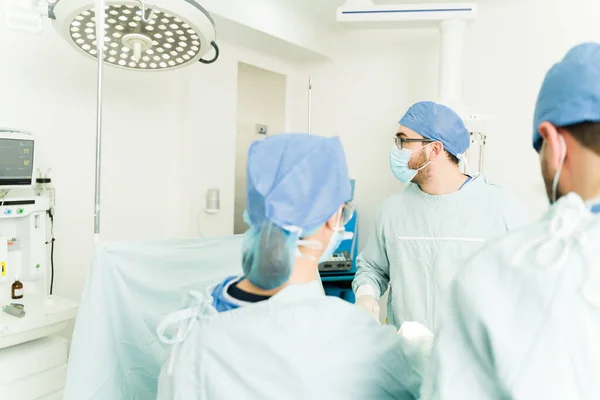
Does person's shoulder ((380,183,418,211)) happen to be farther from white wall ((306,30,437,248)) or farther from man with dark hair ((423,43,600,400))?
white wall ((306,30,437,248))

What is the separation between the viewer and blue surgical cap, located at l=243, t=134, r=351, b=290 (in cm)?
71

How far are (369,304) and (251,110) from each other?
2061mm

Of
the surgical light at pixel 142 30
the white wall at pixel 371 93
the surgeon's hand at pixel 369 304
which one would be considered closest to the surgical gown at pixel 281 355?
the surgeon's hand at pixel 369 304

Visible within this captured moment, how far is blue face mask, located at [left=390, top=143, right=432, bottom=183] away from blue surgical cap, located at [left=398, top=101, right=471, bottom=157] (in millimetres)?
67

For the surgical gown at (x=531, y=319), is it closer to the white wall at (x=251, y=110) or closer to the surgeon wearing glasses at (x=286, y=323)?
the surgeon wearing glasses at (x=286, y=323)

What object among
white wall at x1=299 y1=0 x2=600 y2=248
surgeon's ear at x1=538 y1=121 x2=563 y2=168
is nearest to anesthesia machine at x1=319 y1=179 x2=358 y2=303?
white wall at x1=299 y1=0 x2=600 y2=248

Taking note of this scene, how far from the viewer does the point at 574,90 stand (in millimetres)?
583

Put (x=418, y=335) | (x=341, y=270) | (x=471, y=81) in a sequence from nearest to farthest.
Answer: (x=418, y=335) → (x=341, y=270) → (x=471, y=81)

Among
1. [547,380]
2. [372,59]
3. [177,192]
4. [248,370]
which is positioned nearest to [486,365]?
[547,380]

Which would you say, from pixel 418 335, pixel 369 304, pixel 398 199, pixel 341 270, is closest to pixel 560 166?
pixel 418 335

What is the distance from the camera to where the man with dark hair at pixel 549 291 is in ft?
1.68

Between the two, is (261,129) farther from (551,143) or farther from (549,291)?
(549,291)

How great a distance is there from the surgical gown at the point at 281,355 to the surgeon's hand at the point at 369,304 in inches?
20.5

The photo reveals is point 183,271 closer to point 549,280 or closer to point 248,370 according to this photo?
point 248,370
